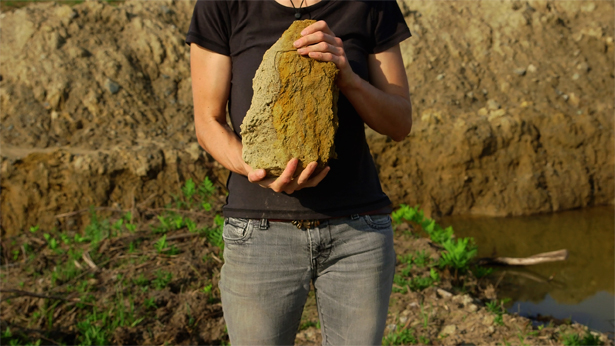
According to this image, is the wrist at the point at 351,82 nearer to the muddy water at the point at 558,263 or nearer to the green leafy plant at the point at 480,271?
the muddy water at the point at 558,263

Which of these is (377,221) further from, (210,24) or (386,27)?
(210,24)

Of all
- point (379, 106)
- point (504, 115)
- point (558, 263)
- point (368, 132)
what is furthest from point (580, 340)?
point (504, 115)

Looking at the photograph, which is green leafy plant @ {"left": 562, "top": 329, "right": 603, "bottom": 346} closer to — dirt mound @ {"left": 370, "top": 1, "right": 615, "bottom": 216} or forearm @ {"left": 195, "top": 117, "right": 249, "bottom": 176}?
forearm @ {"left": 195, "top": 117, "right": 249, "bottom": 176}

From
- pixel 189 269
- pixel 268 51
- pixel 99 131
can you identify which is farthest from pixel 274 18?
pixel 99 131

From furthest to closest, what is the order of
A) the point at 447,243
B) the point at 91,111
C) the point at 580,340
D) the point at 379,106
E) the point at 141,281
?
the point at 91,111
the point at 447,243
the point at 141,281
the point at 580,340
the point at 379,106

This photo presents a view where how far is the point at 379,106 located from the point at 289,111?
0.29 meters

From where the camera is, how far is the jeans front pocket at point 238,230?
5.33 feet

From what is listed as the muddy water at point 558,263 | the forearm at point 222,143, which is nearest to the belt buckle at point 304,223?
the forearm at point 222,143

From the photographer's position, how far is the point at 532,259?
4.82 m

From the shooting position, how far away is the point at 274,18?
5.38 feet

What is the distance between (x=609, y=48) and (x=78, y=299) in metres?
7.33

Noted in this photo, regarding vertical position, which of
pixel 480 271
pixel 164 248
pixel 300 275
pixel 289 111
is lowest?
pixel 480 271

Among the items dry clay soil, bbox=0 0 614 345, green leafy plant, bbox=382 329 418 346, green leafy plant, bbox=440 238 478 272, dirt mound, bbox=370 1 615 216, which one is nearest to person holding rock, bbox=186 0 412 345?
green leafy plant, bbox=382 329 418 346

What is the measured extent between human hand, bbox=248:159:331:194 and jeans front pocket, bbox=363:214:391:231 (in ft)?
0.80
